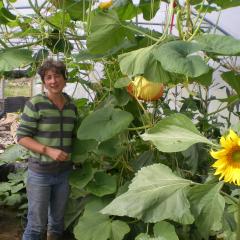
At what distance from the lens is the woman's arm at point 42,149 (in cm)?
149

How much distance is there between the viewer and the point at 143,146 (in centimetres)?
155

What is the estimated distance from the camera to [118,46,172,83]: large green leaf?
925mm

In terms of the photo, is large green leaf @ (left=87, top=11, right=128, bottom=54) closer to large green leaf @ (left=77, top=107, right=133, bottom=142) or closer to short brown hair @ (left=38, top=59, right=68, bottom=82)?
large green leaf @ (left=77, top=107, right=133, bottom=142)

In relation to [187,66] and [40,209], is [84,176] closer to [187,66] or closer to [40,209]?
[40,209]

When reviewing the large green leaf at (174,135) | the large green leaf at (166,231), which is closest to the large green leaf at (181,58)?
the large green leaf at (174,135)

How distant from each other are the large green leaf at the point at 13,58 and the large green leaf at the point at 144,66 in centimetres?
33

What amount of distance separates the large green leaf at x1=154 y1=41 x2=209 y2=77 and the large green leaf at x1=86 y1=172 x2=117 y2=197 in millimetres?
714

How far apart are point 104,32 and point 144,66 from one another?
0.19m

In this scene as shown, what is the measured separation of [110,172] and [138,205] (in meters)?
0.85

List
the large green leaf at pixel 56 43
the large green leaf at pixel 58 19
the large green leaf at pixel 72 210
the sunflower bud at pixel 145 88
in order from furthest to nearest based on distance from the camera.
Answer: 1. the large green leaf at pixel 72 210
2. the large green leaf at pixel 56 43
3. the large green leaf at pixel 58 19
4. the sunflower bud at pixel 145 88

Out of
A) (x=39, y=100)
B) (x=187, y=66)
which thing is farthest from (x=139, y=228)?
(x=187, y=66)

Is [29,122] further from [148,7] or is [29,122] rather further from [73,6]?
[148,7]

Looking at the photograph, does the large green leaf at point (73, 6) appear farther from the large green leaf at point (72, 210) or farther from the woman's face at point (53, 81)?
the large green leaf at point (72, 210)

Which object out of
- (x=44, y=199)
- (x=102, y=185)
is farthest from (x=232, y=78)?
(x=44, y=199)
